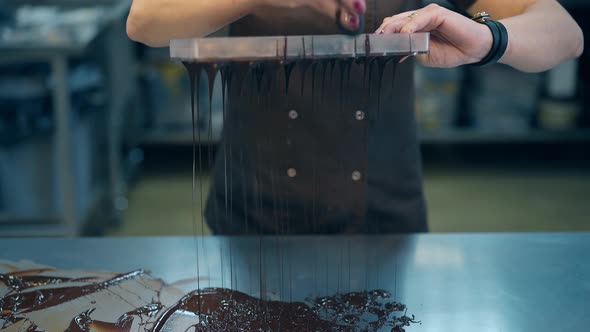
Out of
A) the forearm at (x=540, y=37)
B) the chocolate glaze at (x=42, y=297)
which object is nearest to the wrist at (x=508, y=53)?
the forearm at (x=540, y=37)

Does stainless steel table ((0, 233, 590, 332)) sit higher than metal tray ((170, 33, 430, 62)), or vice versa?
metal tray ((170, 33, 430, 62))

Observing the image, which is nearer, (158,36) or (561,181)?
(158,36)

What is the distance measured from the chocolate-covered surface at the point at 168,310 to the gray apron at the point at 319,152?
0.22m

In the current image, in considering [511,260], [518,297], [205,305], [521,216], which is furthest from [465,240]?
[521,216]

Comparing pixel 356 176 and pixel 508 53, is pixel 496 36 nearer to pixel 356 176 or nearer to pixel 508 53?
pixel 508 53

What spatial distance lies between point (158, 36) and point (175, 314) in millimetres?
449

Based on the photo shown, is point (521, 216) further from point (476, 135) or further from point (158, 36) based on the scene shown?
point (158, 36)

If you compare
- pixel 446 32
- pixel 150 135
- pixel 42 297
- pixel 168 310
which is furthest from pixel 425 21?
pixel 150 135

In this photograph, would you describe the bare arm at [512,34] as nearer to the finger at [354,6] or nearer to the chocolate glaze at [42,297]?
the finger at [354,6]

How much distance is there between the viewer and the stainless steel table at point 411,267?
1.01m

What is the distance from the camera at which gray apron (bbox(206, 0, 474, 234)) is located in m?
1.22

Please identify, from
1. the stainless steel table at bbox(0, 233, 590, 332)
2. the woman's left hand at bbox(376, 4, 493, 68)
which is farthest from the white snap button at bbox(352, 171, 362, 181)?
the woman's left hand at bbox(376, 4, 493, 68)

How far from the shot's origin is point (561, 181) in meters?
3.48

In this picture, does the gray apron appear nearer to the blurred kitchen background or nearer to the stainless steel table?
the stainless steel table
